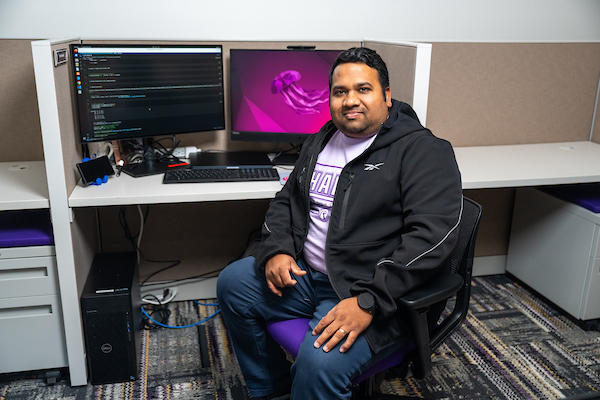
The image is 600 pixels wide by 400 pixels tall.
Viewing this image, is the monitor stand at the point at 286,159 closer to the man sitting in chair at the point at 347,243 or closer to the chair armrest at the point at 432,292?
the man sitting in chair at the point at 347,243

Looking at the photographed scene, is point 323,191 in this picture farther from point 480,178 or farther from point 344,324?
point 480,178

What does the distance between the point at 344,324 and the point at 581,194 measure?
140cm

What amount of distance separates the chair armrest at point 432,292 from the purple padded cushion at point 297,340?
0.16 m

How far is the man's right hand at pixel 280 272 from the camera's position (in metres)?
Answer: 1.40

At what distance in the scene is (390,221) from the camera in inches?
53.7

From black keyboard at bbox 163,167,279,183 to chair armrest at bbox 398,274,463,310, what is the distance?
2.31ft

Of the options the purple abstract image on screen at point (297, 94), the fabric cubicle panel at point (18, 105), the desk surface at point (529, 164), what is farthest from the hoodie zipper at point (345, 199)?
the fabric cubicle panel at point (18, 105)

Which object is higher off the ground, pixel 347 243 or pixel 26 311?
pixel 347 243

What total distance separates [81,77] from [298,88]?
0.74 m

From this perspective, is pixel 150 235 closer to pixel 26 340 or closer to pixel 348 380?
pixel 26 340

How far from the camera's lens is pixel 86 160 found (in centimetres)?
173

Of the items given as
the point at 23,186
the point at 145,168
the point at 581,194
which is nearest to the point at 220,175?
the point at 145,168

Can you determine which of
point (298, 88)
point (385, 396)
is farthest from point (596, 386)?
point (298, 88)

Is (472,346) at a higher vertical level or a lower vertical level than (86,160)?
lower
